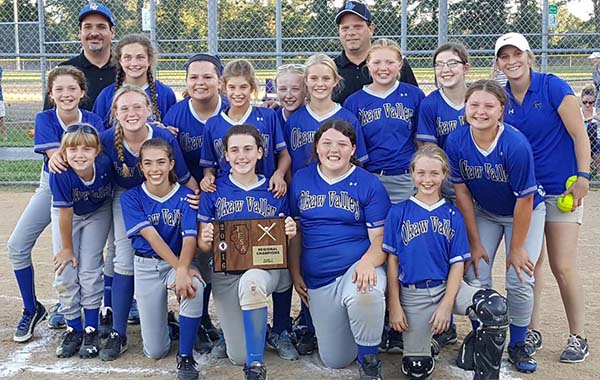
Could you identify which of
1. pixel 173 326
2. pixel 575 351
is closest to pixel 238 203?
pixel 173 326

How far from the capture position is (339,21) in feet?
14.8

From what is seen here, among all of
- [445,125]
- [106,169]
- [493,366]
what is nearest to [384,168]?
[445,125]

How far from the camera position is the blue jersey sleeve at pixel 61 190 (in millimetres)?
3887

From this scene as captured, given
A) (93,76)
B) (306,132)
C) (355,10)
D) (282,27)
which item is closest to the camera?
(306,132)

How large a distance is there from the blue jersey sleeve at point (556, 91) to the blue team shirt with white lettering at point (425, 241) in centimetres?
83

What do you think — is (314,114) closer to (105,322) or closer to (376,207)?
(376,207)

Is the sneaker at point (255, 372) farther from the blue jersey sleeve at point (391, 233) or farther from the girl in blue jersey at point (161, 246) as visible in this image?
the blue jersey sleeve at point (391, 233)

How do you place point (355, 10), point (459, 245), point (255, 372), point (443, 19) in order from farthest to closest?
point (443, 19)
point (355, 10)
point (459, 245)
point (255, 372)

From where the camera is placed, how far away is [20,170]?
10.2 m

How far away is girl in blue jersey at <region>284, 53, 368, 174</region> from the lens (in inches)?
156

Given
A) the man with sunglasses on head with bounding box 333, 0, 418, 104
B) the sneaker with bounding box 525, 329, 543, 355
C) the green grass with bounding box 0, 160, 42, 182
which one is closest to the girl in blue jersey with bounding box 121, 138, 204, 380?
the man with sunglasses on head with bounding box 333, 0, 418, 104

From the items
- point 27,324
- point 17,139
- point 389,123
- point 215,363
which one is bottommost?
point 215,363

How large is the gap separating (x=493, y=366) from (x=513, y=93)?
4.93ft

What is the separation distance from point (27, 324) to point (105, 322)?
455 mm
